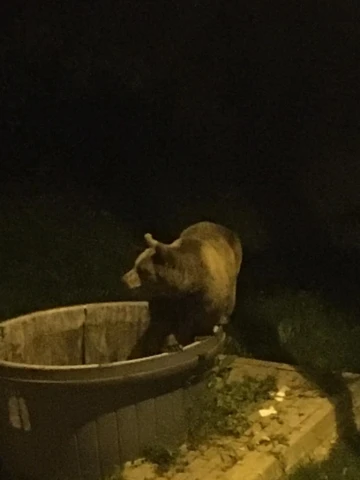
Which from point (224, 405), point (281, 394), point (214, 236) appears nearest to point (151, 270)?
point (214, 236)

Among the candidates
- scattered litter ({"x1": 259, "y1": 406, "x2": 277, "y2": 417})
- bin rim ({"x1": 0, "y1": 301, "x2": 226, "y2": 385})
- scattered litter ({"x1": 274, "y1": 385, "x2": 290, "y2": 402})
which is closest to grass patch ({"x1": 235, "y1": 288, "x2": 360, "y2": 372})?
scattered litter ({"x1": 274, "y1": 385, "x2": 290, "y2": 402})

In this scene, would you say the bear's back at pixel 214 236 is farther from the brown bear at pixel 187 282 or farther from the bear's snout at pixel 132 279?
the bear's snout at pixel 132 279

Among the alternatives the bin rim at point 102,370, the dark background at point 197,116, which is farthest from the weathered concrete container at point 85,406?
the dark background at point 197,116

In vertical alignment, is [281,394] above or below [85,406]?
below

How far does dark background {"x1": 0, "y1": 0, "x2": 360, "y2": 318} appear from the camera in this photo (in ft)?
14.3

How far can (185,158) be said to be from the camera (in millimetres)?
4766

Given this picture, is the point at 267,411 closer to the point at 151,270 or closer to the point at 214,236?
the point at 214,236

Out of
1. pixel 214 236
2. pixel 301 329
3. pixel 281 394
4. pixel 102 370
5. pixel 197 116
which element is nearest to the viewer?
pixel 102 370

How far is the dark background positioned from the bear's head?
1.48m

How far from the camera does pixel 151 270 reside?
7.86 ft

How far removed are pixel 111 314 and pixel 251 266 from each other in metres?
1.30

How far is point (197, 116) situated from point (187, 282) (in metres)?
2.45

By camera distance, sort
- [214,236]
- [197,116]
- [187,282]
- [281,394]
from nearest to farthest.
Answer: [187,282] → [214,236] → [281,394] → [197,116]

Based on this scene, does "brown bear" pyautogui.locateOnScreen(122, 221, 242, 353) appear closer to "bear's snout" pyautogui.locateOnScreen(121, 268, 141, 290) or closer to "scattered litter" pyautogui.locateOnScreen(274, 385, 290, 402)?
"bear's snout" pyautogui.locateOnScreen(121, 268, 141, 290)
